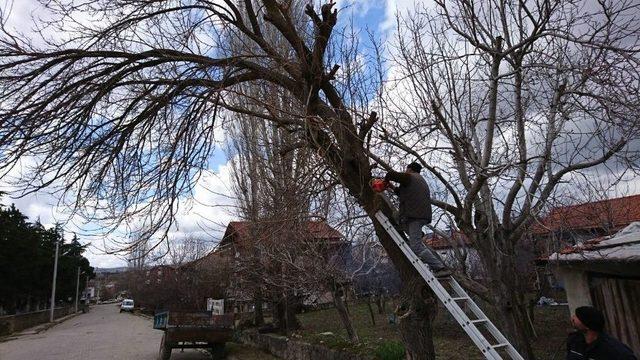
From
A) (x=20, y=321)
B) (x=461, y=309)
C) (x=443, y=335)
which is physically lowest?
(x=443, y=335)

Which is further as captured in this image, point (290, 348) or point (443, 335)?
point (443, 335)

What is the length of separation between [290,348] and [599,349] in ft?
35.3

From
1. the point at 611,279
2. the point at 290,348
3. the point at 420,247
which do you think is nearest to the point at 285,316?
the point at 290,348

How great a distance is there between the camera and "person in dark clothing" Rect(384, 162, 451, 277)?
6.59 metres

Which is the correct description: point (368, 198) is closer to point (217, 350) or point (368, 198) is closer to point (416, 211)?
point (416, 211)

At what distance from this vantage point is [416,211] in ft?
22.0

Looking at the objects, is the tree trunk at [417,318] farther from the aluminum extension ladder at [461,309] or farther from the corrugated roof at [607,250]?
the corrugated roof at [607,250]

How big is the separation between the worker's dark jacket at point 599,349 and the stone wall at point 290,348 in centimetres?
607

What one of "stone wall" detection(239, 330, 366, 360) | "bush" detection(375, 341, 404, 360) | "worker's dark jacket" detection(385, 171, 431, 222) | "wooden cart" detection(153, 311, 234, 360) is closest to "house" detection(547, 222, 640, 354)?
"worker's dark jacket" detection(385, 171, 431, 222)

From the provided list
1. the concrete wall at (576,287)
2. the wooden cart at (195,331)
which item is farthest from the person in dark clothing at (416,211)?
the wooden cart at (195,331)

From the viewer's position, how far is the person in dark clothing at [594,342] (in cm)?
493

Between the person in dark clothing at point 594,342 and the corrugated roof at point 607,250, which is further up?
the corrugated roof at point 607,250

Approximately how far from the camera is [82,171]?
7.81 meters

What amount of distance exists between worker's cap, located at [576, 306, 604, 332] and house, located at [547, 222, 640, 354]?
70.6 inches
